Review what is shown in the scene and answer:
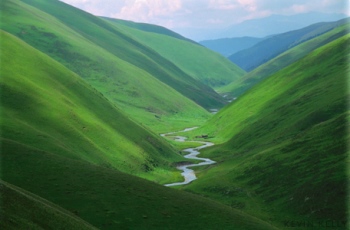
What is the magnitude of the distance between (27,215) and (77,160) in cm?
A: 3944

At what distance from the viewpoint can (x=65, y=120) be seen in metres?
124

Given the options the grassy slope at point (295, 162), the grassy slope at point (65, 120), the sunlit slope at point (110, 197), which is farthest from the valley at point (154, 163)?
the grassy slope at point (65, 120)

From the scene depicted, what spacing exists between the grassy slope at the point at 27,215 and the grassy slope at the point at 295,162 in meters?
47.6

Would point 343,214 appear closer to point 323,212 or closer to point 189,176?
point 323,212

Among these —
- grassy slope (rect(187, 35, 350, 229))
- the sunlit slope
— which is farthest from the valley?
grassy slope (rect(187, 35, 350, 229))

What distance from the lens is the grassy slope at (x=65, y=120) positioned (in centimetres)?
10588

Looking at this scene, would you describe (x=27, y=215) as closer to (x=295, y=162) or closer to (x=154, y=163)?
(x=295, y=162)

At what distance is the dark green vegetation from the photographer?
63.3 meters

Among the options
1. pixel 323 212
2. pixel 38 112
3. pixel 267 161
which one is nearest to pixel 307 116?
pixel 267 161

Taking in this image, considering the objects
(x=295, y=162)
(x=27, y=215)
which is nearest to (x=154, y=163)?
(x=295, y=162)

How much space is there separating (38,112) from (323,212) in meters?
76.9

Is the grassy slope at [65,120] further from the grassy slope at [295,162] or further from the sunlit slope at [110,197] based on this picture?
the grassy slope at [295,162]

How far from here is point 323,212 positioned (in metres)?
80.2

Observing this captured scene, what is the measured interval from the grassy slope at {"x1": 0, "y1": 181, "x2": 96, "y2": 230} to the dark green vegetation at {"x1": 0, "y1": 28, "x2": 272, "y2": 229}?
169mm
